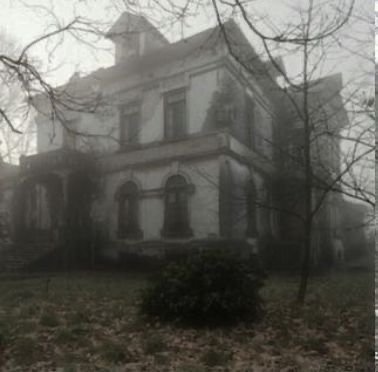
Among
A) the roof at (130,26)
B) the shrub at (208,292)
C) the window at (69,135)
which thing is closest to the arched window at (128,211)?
A: the shrub at (208,292)

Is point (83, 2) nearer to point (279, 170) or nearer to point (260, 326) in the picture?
point (279, 170)

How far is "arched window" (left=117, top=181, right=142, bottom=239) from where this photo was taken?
12.7 feet

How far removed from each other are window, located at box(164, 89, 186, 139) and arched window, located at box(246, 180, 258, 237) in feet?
2.73

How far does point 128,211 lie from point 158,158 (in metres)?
0.59

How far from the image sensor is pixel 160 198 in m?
3.96

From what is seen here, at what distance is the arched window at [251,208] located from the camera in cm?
373

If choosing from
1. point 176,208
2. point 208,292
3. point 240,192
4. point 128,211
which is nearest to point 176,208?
point 176,208

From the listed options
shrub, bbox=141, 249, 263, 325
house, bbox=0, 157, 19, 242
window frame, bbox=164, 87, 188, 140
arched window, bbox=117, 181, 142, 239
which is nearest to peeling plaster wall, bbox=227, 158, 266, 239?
shrub, bbox=141, 249, 263, 325

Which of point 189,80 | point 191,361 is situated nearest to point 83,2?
point 189,80

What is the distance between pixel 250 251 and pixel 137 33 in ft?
7.34

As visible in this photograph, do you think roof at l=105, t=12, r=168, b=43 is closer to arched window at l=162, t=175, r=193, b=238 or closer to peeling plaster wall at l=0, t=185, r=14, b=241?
arched window at l=162, t=175, r=193, b=238

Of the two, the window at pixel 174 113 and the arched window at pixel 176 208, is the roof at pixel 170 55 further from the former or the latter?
the arched window at pixel 176 208

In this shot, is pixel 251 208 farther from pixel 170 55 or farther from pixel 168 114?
pixel 170 55

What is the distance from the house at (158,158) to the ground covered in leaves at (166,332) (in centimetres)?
47
